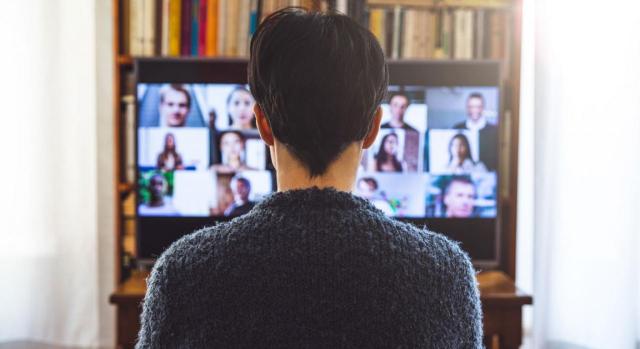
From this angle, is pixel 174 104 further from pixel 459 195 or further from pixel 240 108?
pixel 459 195

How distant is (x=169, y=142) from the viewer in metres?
2.17

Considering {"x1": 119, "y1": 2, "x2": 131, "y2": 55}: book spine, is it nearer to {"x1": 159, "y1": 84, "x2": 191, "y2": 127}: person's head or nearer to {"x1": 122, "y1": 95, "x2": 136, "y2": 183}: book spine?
{"x1": 122, "y1": 95, "x2": 136, "y2": 183}: book spine

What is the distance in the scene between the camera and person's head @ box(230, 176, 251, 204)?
2.18 meters

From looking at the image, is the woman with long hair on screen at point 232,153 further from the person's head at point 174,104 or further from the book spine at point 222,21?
the book spine at point 222,21

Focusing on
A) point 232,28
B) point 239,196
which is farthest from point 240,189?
point 232,28

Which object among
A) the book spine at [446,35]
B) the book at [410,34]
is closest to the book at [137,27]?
the book at [410,34]

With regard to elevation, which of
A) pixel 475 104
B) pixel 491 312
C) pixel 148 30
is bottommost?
pixel 491 312

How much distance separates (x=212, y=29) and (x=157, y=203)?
0.63 meters

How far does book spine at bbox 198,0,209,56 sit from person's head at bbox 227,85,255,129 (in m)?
0.23

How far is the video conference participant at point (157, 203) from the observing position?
219 centimetres
